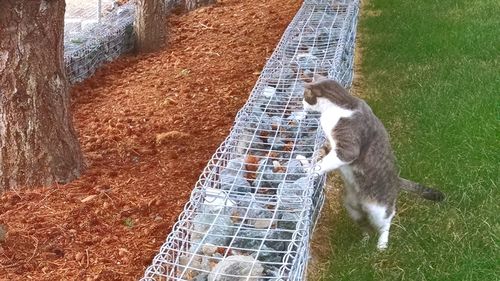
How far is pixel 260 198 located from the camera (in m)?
3.94

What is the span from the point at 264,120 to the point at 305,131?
28 centimetres

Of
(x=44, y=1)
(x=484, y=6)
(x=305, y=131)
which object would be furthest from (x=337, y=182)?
(x=484, y=6)

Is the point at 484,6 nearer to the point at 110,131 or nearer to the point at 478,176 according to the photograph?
the point at 478,176

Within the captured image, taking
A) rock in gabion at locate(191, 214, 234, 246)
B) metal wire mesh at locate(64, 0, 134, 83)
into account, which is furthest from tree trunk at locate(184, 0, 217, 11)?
rock in gabion at locate(191, 214, 234, 246)

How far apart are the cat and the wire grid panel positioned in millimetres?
196

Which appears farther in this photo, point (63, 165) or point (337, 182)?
point (337, 182)

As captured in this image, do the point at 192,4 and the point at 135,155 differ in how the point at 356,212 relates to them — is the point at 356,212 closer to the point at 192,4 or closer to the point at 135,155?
the point at 135,155

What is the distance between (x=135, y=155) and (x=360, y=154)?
1.63 metres

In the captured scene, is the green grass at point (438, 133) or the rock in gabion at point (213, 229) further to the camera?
the green grass at point (438, 133)

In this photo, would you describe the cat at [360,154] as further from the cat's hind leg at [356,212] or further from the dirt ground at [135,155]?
the dirt ground at [135,155]

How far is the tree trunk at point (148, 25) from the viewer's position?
782 centimetres

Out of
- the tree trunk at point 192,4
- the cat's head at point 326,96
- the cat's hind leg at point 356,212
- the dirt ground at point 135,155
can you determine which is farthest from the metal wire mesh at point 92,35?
the cat's hind leg at point 356,212

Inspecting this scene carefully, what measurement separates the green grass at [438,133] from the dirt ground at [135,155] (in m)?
1.07

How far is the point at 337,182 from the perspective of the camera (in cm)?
539
